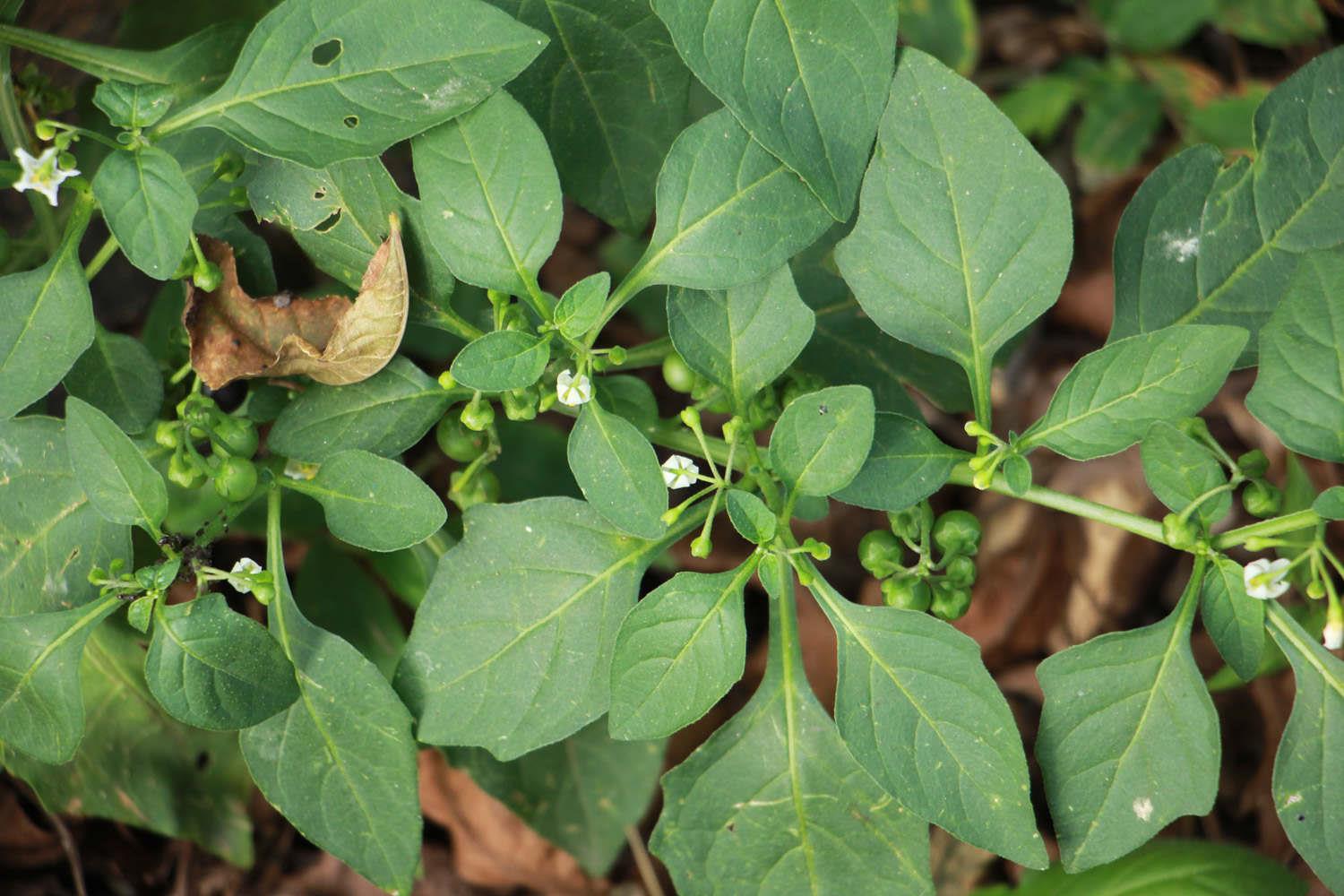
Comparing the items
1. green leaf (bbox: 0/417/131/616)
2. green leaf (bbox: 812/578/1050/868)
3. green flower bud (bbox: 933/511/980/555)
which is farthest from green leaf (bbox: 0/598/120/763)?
green flower bud (bbox: 933/511/980/555)

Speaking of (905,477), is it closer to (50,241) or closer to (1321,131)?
(1321,131)

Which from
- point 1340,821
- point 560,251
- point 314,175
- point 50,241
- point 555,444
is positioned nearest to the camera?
point 1340,821

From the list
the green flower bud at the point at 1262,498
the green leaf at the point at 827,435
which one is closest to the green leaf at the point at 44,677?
the green leaf at the point at 827,435

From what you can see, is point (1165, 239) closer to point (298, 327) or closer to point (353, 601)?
point (298, 327)

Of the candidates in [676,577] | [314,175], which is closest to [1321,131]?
[676,577]

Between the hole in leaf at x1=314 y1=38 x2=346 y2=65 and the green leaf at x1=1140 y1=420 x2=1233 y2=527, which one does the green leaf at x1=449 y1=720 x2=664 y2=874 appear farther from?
the hole in leaf at x1=314 y1=38 x2=346 y2=65

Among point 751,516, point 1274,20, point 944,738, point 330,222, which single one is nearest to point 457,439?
point 330,222
